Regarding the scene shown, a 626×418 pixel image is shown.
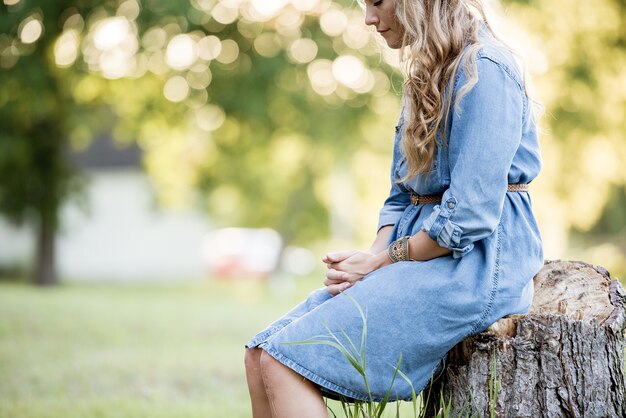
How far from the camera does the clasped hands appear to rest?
112 inches

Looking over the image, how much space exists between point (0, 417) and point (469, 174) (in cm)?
371

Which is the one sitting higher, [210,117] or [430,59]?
[430,59]

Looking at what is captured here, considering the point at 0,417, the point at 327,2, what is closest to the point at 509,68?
the point at 0,417

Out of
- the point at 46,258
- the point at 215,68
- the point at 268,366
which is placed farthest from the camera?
the point at 46,258

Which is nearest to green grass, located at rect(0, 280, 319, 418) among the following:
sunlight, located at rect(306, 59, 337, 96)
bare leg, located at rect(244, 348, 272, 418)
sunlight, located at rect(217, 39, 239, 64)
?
bare leg, located at rect(244, 348, 272, 418)

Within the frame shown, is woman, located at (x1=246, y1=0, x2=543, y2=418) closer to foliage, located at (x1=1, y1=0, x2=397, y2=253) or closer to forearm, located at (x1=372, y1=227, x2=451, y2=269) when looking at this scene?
forearm, located at (x1=372, y1=227, x2=451, y2=269)

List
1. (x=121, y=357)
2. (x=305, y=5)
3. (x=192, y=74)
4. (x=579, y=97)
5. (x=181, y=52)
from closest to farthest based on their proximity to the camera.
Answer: (x=121, y=357), (x=181, y=52), (x=192, y=74), (x=305, y=5), (x=579, y=97)

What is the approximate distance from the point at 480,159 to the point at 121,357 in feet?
20.7

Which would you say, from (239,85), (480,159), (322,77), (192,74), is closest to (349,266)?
(480,159)

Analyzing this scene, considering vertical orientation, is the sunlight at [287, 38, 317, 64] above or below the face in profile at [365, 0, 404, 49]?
above

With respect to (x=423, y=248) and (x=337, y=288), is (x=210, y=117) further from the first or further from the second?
(x=423, y=248)

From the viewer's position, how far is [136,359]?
808 cm

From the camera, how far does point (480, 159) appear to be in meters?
2.55

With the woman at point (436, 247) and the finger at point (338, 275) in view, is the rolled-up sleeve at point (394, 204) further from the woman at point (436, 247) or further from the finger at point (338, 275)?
the finger at point (338, 275)
